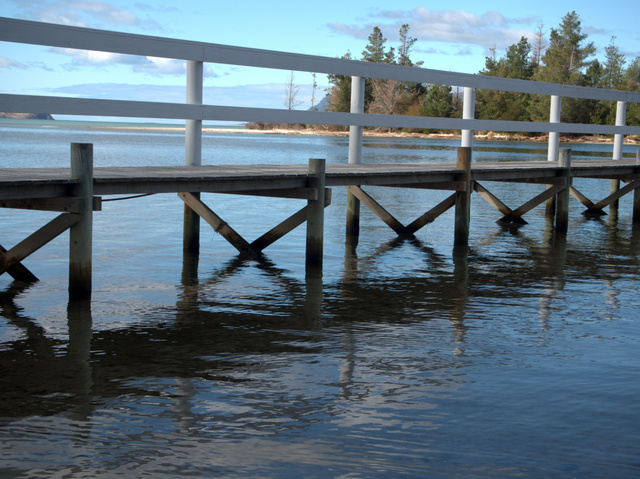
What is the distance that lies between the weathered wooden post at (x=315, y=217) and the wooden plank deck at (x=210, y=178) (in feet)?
0.53

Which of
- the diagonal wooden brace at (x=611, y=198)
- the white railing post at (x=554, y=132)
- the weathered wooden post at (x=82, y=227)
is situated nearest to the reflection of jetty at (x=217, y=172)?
the weathered wooden post at (x=82, y=227)

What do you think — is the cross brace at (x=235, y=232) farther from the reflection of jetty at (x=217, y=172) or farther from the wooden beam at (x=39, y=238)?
the wooden beam at (x=39, y=238)

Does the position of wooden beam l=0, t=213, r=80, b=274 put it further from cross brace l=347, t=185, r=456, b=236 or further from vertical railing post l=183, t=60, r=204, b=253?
cross brace l=347, t=185, r=456, b=236

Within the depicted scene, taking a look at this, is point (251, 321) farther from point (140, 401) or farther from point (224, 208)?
point (224, 208)

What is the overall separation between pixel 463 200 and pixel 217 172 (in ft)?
14.6

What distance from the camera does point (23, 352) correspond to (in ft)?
21.1

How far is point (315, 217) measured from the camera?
1004 cm

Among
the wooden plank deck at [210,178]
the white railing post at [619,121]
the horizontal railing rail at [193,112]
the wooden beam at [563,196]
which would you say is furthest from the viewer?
the white railing post at [619,121]

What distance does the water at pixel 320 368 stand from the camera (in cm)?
464

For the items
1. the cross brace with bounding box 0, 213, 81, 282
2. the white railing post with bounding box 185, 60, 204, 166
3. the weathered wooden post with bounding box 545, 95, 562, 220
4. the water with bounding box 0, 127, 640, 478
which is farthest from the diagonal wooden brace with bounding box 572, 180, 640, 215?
the cross brace with bounding box 0, 213, 81, 282

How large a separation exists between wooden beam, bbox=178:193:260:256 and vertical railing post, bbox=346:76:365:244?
2062 mm

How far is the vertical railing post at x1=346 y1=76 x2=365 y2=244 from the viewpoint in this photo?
11.7m

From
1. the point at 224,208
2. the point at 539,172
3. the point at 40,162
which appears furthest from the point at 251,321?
the point at 40,162

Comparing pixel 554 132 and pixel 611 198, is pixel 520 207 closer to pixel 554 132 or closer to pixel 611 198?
pixel 554 132
